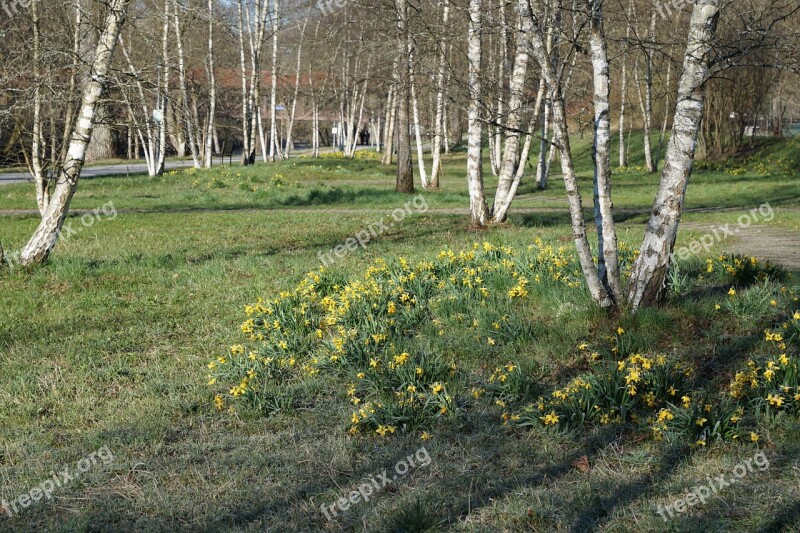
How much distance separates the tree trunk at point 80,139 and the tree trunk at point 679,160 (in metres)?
5.95

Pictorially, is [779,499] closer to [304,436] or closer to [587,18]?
[304,436]

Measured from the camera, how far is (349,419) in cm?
518

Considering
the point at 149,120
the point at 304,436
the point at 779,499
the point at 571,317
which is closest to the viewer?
the point at 779,499

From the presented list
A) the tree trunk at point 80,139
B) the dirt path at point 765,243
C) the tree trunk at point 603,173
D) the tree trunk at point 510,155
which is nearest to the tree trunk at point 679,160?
the tree trunk at point 603,173

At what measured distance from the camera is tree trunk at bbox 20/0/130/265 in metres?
9.19

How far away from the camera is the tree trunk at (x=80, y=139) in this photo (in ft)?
30.1

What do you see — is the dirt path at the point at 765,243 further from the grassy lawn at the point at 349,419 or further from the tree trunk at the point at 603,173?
the tree trunk at the point at 603,173

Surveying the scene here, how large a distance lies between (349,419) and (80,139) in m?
5.87

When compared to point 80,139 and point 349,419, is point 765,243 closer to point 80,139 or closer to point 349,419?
point 349,419

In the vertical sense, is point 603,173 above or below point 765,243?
above

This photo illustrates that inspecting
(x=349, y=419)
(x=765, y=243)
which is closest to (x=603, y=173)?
(x=349, y=419)

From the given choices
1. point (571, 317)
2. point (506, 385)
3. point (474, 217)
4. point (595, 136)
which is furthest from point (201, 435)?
point (474, 217)

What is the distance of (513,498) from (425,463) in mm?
641

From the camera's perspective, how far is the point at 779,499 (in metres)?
3.82
